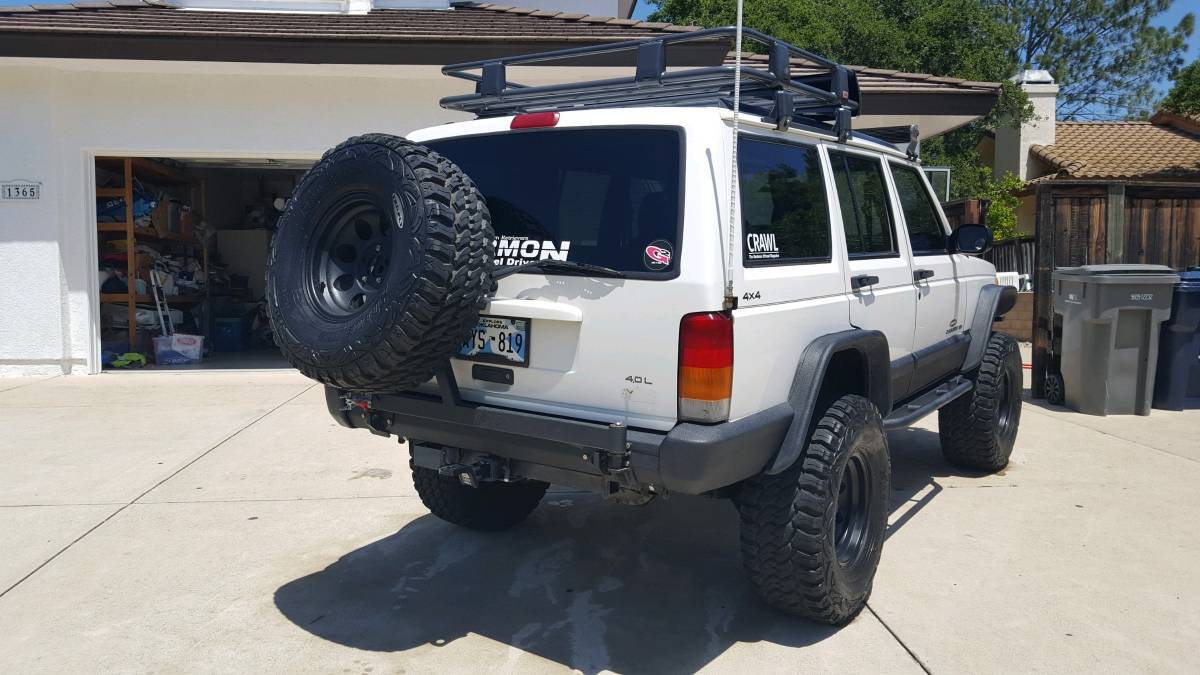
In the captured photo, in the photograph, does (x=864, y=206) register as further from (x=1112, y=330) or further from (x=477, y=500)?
(x=1112, y=330)

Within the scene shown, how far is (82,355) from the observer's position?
1007cm

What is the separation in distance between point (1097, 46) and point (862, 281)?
40003mm

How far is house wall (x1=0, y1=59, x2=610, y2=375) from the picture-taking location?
31.8 feet

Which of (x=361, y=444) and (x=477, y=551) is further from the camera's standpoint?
(x=361, y=444)

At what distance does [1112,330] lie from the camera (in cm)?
759

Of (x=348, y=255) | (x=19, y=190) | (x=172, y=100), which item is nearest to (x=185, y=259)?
(x=19, y=190)

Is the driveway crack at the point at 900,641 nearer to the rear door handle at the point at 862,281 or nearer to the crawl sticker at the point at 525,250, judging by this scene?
the rear door handle at the point at 862,281

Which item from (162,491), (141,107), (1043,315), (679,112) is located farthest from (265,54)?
(1043,315)

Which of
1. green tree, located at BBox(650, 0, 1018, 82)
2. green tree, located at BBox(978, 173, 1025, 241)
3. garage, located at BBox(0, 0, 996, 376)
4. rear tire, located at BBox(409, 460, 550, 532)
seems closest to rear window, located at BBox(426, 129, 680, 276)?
rear tire, located at BBox(409, 460, 550, 532)

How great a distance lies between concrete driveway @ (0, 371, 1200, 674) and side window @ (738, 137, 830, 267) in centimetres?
153

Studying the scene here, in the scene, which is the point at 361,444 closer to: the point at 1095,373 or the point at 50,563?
the point at 50,563

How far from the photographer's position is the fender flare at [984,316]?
5516 millimetres

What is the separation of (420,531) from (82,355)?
282 inches

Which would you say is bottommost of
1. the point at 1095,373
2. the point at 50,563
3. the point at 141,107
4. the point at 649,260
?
the point at 50,563
